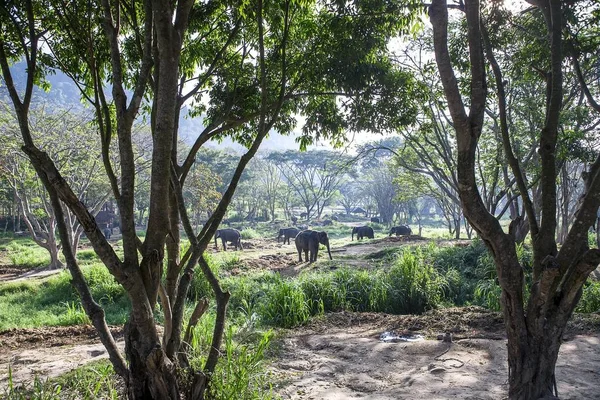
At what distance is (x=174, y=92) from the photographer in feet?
9.37

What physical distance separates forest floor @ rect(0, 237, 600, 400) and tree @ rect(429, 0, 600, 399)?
1.12 metres

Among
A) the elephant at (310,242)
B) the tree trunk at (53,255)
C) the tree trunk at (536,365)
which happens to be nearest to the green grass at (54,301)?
the tree trunk at (53,255)

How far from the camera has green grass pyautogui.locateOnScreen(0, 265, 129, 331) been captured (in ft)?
27.3

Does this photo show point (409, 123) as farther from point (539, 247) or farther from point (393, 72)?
point (539, 247)

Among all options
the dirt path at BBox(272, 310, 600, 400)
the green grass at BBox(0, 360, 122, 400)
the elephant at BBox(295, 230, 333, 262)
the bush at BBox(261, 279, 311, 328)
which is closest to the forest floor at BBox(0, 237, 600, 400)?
the dirt path at BBox(272, 310, 600, 400)

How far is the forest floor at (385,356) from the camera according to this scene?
4.37 metres

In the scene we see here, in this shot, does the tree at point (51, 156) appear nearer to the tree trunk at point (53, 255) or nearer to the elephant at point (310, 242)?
the tree trunk at point (53, 255)

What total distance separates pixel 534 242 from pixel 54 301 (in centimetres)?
1035

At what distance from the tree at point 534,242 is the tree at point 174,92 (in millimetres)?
1013

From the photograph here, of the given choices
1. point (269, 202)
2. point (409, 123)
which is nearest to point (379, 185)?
point (269, 202)

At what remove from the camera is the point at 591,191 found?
3045 millimetres

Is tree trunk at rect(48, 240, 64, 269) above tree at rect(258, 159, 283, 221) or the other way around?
the other way around

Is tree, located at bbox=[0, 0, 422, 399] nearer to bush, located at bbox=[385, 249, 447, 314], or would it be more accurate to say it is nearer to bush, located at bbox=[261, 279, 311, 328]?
bush, located at bbox=[261, 279, 311, 328]

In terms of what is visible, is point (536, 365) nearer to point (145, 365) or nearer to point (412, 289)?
point (145, 365)
